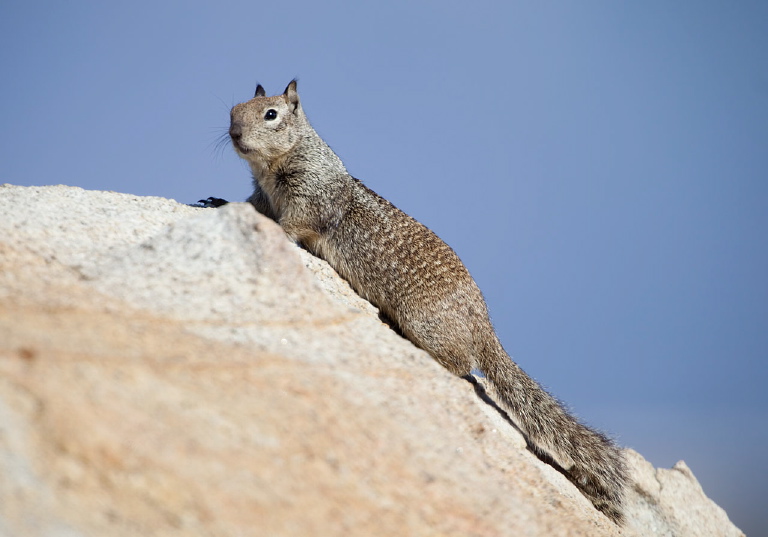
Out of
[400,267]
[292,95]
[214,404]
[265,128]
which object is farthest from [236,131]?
[214,404]

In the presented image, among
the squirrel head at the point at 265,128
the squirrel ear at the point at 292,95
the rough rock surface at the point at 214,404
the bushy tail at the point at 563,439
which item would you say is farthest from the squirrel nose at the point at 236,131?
the bushy tail at the point at 563,439

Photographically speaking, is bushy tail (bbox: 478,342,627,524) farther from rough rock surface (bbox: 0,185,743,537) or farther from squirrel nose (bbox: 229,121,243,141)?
squirrel nose (bbox: 229,121,243,141)

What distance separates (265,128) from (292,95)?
28.8 inches

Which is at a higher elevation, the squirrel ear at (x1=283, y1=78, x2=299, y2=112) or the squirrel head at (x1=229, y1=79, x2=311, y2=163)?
the squirrel ear at (x1=283, y1=78, x2=299, y2=112)

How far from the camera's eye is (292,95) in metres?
7.98

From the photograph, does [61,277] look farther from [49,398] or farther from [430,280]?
[430,280]

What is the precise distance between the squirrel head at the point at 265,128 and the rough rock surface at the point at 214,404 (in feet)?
7.81

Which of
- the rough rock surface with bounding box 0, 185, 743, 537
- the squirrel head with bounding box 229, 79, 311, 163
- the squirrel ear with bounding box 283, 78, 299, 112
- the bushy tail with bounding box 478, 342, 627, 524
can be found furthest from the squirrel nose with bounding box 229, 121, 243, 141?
the bushy tail with bounding box 478, 342, 627, 524

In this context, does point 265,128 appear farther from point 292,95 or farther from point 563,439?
point 563,439

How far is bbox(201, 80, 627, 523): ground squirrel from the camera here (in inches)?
264

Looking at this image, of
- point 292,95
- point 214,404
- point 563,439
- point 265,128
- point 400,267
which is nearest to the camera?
point 214,404

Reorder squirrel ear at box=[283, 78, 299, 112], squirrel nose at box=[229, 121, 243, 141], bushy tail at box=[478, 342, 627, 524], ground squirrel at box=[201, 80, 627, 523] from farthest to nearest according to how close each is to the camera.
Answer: squirrel ear at box=[283, 78, 299, 112] < squirrel nose at box=[229, 121, 243, 141] < ground squirrel at box=[201, 80, 627, 523] < bushy tail at box=[478, 342, 627, 524]

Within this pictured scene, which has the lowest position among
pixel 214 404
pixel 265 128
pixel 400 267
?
pixel 214 404

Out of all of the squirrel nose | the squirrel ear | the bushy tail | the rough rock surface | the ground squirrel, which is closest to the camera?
the rough rock surface
